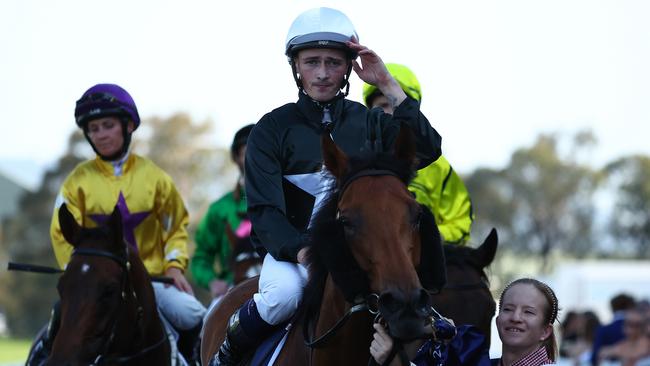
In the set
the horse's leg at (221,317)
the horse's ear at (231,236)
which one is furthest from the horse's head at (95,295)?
the horse's ear at (231,236)

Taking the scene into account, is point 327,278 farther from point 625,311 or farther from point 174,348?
point 625,311

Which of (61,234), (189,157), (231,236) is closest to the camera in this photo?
(61,234)

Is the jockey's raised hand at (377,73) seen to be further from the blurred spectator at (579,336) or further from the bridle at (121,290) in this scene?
the blurred spectator at (579,336)

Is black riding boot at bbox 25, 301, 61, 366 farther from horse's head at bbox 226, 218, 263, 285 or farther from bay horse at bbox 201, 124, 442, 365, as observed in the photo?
bay horse at bbox 201, 124, 442, 365

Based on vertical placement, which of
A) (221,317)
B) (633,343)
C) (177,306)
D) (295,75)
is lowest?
(633,343)

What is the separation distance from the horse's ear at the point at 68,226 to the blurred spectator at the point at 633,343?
26.1ft

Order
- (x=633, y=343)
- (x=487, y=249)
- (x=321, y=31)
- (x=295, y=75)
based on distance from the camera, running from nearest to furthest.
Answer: (x=321, y=31)
(x=295, y=75)
(x=487, y=249)
(x=633, y=343)

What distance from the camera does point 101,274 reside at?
6402mm

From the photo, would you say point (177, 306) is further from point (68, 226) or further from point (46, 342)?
point (68, 226)

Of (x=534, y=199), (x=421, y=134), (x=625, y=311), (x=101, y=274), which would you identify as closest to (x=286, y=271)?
(x=421, y=134)

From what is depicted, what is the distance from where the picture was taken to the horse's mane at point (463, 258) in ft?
22.8

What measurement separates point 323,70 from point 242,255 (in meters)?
4.29

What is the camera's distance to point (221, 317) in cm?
632

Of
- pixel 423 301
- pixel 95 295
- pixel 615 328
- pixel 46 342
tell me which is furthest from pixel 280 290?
pixel 615 328
